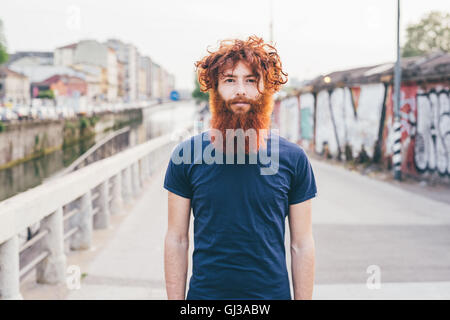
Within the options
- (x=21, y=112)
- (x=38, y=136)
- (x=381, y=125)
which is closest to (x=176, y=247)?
(x=381, y=125)

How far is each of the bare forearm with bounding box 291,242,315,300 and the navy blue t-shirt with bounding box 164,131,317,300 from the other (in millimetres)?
96

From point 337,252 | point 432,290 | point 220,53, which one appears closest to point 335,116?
point 337,252

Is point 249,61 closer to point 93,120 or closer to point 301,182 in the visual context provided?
point 301,182

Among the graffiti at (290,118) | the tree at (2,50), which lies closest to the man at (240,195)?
the graffiti at (290,118)

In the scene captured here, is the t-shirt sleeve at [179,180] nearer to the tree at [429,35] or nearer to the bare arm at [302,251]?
the bare arm at [302,251]

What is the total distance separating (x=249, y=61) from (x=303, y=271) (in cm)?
82

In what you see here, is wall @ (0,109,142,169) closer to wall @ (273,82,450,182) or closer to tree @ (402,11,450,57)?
wall @ (273,82,450,182)

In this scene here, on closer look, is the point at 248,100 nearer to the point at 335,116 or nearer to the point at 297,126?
the point at 335,116

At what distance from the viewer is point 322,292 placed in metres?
5.39

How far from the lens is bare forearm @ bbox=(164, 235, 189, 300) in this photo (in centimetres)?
228

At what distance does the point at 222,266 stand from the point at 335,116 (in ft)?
63.9

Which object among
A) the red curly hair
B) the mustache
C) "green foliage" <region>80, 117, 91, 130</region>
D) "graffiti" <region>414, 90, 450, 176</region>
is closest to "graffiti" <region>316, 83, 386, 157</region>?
"graffiti" <region>414, 90, 450, 176</region>

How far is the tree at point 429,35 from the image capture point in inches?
2653

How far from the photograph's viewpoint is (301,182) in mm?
2240
